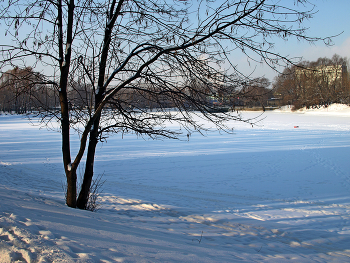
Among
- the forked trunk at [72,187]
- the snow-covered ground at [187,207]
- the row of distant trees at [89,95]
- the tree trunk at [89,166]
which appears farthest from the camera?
the tree trunk at [89,166]

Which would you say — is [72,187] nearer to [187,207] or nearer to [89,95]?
[89,95]

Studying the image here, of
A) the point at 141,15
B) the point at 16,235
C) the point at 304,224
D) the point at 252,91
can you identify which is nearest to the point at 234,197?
the point at 304,224

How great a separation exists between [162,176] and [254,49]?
22.8 feet

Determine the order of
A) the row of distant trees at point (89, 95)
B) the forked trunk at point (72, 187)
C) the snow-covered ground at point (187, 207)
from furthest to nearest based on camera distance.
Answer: the forked trunk at point (72, 187), the row of distant trees at point (89, 95), the snow-covered ground at point (187, 207)

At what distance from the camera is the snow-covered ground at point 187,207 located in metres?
3.20

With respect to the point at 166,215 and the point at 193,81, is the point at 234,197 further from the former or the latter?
the point at 193,81

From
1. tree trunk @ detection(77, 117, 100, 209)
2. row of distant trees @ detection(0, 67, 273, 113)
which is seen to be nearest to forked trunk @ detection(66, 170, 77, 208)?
tree trunk @ detection(77, 117, 100, 209)

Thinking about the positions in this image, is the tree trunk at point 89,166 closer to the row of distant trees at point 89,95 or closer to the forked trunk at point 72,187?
the forked trunk at point 72,187

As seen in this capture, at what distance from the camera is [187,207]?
710 cm

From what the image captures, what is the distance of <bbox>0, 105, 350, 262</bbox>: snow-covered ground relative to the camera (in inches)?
126

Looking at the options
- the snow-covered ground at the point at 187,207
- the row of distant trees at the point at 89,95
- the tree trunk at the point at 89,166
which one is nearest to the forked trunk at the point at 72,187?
the tree trunk at the point at 89,166

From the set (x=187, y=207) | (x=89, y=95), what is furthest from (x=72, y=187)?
(x=187, y=207)

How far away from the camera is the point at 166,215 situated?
250 inches

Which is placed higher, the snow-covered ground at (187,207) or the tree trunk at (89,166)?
the tree trunk at (89,166)
